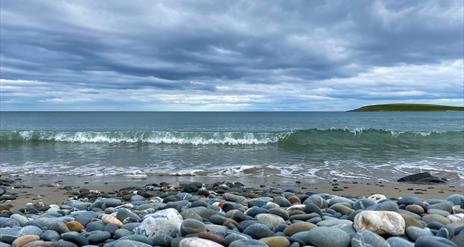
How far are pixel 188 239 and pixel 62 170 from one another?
34.3 ft

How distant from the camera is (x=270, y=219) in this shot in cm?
485

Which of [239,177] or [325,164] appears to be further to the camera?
[325,164]

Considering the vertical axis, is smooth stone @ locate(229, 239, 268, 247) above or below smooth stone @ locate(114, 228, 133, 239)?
above

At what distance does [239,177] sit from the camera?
1148 cm

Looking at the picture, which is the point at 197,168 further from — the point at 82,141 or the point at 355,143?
the point at 82,141

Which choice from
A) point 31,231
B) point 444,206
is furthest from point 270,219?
point 31,231

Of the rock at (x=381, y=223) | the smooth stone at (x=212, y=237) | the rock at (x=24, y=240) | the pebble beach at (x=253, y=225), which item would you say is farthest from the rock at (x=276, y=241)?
the rock at (x=24, y=240)

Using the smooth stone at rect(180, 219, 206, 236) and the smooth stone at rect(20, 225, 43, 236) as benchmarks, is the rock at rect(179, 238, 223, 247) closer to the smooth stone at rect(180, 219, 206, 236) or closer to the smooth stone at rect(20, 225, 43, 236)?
the smooth stone at rect(180, 219, 206, 236)

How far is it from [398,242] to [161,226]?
2401 mm

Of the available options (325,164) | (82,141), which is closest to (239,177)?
(325,164)

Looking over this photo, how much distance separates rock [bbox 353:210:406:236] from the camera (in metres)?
4.14

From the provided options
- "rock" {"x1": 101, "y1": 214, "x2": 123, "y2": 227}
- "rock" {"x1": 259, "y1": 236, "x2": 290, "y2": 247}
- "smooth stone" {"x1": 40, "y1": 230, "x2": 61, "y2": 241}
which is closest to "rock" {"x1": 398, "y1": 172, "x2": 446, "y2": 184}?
"rock" {"x1": 259, "y1": 236, "x2": 290, "y2": 247}

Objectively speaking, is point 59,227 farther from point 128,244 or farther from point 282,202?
point 282,202

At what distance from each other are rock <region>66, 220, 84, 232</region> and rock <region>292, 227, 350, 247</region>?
2608mm
